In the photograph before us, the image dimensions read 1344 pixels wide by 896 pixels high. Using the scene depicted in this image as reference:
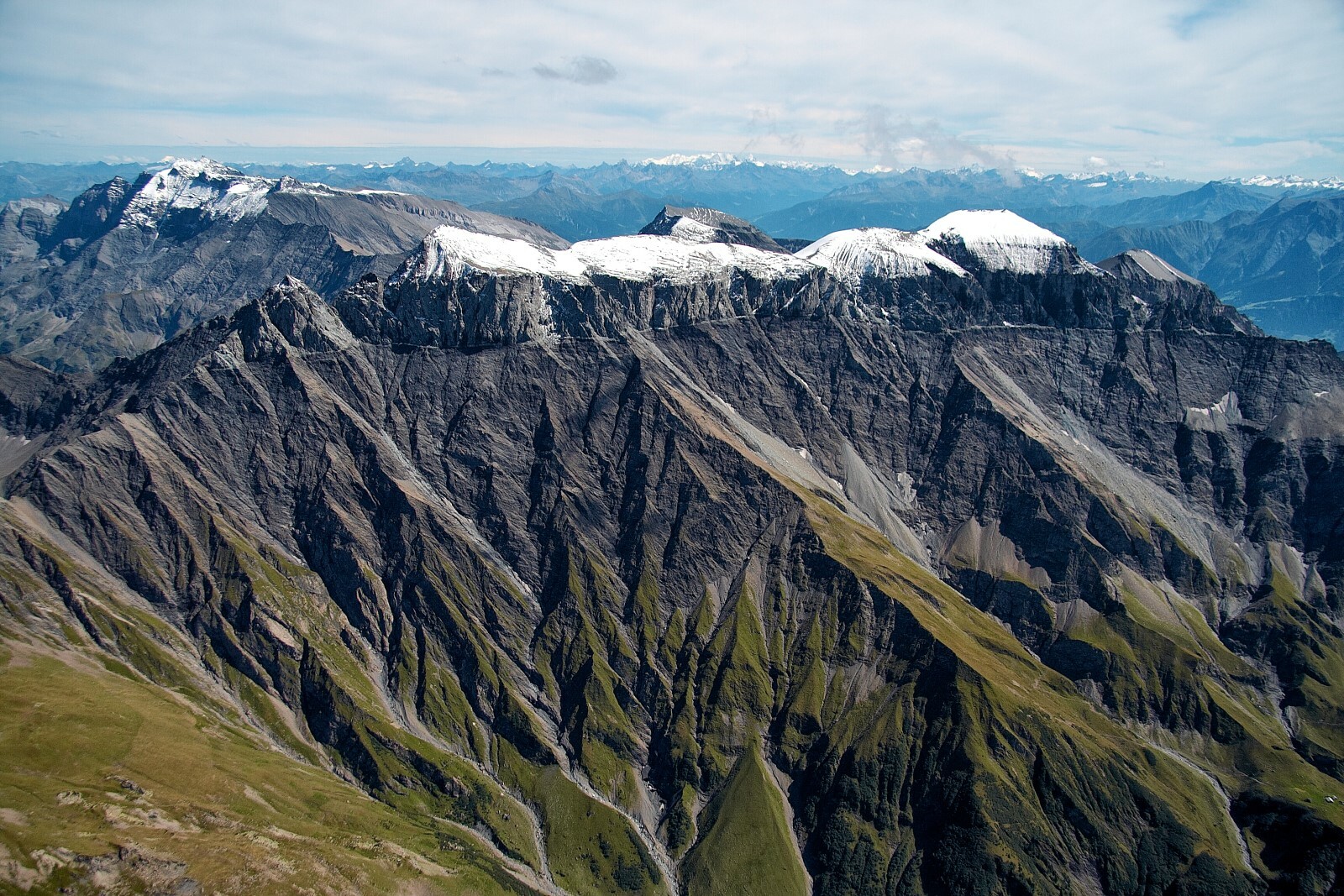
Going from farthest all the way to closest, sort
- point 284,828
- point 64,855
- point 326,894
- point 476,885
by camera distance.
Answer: point 476,885
point 284,828
point 326,894
point 64,855

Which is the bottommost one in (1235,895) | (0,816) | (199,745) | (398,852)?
(1235,895)

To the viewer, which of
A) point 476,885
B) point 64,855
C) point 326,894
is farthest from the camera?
point 476,885

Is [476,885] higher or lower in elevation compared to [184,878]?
lower

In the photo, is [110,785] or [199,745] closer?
[110,785]

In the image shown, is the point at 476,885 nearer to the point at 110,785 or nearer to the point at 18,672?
the point at 110,785

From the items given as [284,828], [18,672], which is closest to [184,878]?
[284,828]

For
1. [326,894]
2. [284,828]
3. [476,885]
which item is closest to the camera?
[326,894]

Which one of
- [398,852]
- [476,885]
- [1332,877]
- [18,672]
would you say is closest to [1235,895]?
[1332,877]

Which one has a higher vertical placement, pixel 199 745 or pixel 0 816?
pixel 0 816

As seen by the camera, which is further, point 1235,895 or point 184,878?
point 1235,895

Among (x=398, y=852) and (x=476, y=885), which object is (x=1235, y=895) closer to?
(x=476, y=885)
